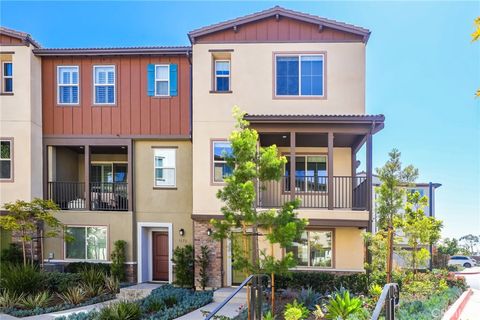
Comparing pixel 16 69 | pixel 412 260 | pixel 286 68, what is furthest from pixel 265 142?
pixel 16 69

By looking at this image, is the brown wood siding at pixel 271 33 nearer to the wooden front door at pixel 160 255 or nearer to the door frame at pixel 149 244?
the door frame at pixel 149 244

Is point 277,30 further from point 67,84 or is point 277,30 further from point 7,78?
point 7,78

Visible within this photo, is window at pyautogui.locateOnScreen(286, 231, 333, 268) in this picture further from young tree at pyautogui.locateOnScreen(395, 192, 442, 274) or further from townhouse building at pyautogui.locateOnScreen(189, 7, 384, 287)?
young tree at pyautogui.locateOnScreen(395, 192, 442, 274)

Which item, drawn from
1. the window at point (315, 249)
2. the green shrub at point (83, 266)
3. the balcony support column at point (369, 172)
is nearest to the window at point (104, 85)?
the green shrub at point (83, 266)

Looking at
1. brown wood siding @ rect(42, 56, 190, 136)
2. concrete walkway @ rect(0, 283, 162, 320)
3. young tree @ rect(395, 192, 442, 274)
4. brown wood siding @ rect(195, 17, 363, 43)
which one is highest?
brown wood siding @ rect(195, 17, 363, 43)

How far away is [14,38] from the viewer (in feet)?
41.2

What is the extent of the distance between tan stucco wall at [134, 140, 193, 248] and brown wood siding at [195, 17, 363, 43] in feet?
13.4

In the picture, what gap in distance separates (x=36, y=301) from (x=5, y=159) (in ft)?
19.2

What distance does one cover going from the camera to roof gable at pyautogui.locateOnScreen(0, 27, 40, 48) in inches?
488

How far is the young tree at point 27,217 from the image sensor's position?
11.5 metres

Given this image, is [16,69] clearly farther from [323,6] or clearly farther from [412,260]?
[412,260]

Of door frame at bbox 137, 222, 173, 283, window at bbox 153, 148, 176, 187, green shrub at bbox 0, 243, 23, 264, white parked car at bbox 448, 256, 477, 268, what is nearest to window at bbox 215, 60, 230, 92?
window at bbox 153, 148, 176, 187

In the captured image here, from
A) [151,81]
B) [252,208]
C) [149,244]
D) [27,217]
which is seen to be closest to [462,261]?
[149,244]

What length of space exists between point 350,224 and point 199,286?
549 cm
